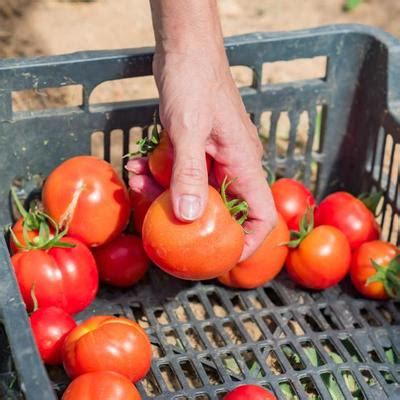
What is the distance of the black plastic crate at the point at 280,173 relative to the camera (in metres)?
1.64

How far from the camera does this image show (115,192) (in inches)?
66.9

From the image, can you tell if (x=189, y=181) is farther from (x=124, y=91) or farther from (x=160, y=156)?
(x=124, y=91)

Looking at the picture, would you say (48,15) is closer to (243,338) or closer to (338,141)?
(338,141)

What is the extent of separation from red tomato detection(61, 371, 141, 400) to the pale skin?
0.35m

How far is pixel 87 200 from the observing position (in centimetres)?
167

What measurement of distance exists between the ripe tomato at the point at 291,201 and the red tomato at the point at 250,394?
461mm

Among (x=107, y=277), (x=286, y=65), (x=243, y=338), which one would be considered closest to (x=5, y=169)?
(x=107, y=277)

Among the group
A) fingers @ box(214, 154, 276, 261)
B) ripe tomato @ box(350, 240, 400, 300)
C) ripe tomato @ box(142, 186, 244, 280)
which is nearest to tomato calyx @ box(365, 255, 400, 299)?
ripe tomato @ box(350, 240, 400, 300)

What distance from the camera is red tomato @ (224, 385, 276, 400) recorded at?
1.44m

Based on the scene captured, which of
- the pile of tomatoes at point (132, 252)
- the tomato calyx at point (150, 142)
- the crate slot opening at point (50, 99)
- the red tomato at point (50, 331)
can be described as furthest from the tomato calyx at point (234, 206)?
the crate slot opening at point (50, 99)

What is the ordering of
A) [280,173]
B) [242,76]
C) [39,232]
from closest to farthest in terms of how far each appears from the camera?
[39,232] → [280,173] → [242,76]

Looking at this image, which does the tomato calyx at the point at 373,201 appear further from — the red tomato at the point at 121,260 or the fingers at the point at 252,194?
the red tomato at the point at 121,260

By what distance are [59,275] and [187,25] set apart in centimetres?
48

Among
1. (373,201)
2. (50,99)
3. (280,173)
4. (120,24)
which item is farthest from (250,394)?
(120,24)
